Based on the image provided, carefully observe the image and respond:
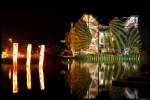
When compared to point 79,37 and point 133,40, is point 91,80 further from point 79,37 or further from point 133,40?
point 79,37

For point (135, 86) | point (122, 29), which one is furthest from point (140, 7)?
point (122, 29)

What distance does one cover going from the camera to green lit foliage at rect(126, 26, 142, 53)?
62.6 feet

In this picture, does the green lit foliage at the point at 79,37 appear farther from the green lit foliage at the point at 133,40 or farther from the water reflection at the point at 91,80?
the water reflection at the point at 91,80

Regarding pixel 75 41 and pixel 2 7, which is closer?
pixel 2 7

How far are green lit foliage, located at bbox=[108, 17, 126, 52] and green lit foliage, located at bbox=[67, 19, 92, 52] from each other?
125 centimetres

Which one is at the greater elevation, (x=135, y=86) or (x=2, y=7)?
(x=2, y=7)

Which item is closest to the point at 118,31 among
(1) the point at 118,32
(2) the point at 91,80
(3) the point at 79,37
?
(1) the point at 118,32

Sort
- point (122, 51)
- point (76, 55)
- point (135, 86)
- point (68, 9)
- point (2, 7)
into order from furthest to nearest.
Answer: point (76, 55) → point (122, 51) → point (135, 86) → point (68, 9) → point (2, 7)

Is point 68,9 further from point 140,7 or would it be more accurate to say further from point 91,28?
point 91,28

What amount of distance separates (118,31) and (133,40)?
135 cm

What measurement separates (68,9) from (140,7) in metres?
0.73

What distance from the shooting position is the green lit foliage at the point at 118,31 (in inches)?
766

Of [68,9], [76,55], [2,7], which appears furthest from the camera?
[76,55]

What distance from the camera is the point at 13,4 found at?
3.81 m
